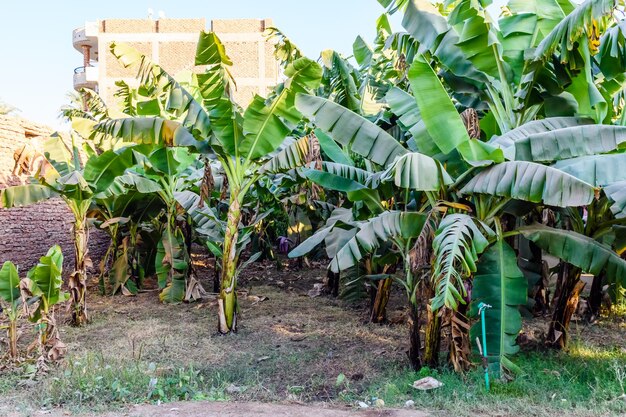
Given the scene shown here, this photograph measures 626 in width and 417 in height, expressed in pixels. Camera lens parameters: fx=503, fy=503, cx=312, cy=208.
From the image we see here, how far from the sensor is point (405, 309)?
8.59 meters

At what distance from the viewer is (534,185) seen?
14.0ft

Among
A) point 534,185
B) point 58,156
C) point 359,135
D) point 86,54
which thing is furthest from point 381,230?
point 86,54

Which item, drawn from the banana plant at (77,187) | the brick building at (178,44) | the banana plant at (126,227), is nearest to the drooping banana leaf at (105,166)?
the banana plant at (77,187)

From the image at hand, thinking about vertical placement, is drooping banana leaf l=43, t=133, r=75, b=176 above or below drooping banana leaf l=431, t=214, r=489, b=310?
above

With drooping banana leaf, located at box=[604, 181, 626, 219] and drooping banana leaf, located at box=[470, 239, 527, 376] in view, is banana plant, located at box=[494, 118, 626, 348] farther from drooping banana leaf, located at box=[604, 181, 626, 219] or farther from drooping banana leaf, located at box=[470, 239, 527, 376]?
drooping banana leaf, located at box=[470, 239, 527, 376]

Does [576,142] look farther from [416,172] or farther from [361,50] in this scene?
[361,50]

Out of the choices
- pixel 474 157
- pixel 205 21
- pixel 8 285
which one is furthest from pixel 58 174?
pixel 205 21

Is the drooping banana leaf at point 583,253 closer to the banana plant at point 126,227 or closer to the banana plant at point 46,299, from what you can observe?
the banana plant at point 46,299

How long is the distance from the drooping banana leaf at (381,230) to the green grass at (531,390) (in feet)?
4.32

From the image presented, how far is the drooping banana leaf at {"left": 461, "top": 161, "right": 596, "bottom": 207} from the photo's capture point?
4.11 m

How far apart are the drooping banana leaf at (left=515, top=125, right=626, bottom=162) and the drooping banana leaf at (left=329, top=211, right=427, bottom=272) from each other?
1322mm

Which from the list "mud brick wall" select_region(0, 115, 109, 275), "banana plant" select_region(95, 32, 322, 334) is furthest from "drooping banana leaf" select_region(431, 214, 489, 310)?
"mud brick wall" select_region(0, 115, 109, 275)

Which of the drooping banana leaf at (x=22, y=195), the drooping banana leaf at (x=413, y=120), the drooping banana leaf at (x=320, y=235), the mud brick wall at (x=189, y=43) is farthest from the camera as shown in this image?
the mud brick wall at (x=189, y=43)

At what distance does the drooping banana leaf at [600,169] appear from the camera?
4320 millimetres
